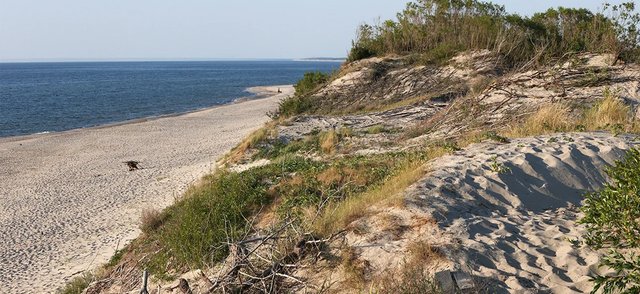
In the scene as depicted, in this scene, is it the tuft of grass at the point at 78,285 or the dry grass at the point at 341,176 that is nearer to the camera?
the tuft of grass at the point at 78,285

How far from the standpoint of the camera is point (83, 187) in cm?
1925

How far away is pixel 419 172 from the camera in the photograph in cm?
864

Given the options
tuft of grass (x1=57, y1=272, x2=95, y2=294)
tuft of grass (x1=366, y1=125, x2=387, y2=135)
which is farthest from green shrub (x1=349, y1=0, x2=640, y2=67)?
tuft of grass (x1=57, y1=272, x2=95, y2=294)

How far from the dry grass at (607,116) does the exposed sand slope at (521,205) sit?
3.44ft

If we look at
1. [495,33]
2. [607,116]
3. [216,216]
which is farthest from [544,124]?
[495,33]

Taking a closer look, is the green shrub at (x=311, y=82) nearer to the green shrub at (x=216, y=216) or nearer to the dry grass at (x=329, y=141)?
the dry grass at (x=329, y=141)

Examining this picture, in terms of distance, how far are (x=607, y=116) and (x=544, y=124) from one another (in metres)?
1.70

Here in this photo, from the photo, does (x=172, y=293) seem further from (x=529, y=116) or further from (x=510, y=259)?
(x=529, y=116)

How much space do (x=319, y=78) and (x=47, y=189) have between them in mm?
14225

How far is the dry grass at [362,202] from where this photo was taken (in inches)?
280

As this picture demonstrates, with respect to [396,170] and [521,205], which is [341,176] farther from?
[521,205]

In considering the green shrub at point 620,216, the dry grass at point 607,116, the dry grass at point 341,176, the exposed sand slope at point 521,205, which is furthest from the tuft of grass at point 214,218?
the dry grass at point 607,116

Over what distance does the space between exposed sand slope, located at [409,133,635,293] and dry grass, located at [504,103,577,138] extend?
0.73 metres

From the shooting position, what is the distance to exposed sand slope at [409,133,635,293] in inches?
230
